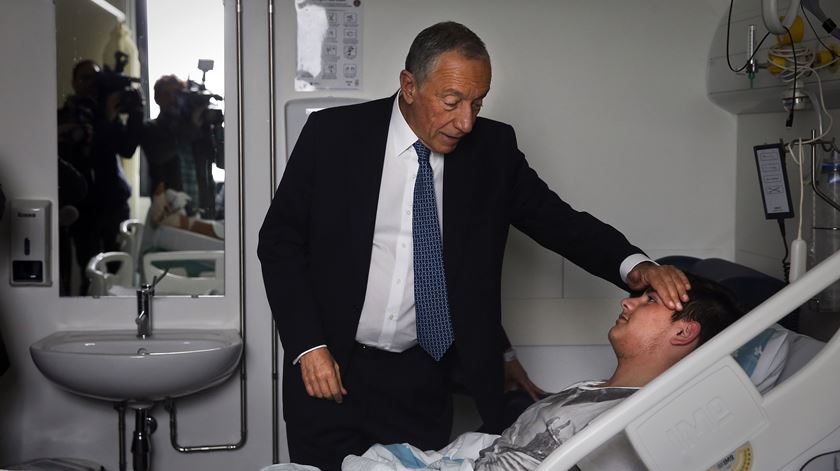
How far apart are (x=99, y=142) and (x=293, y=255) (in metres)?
1.31

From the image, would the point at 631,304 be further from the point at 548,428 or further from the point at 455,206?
the point at 455,206

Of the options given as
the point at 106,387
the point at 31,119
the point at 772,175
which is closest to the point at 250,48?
the point at 31,119

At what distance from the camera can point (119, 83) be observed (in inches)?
128

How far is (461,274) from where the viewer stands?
2.38 meters

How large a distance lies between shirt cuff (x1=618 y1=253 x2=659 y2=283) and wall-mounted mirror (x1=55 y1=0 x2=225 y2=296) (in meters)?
1.68

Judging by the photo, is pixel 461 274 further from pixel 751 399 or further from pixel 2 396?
pixel 2 396

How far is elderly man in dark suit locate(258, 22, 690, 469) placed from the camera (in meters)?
2.33

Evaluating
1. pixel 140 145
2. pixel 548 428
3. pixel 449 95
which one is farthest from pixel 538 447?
pixel 140 145

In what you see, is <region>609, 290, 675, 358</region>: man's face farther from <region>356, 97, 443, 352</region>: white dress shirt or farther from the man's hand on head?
<region>356, 97, 443, 352</region>: white dress shirt

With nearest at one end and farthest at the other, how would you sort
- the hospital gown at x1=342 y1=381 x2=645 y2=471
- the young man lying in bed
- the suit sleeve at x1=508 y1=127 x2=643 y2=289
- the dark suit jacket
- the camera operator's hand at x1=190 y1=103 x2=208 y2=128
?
the hospital gown at x1=342 y1=381 x2=645 y2=471 → the young man lying in bed → the suit sleeve at x1=508 y1=127 x2=643 y2=289 → the dark suit jacket → the camera operator's hand at x1=190 y1=103 x2=208 y2=128

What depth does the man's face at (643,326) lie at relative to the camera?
194 cm

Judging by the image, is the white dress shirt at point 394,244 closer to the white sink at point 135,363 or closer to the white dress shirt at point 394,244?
the white dress shirt at point 394,244

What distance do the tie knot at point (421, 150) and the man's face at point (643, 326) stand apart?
657mm

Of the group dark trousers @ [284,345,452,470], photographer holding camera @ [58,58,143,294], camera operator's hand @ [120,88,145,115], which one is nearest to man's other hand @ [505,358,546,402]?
dark trousers @ [284,345,452,470]
